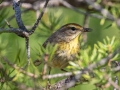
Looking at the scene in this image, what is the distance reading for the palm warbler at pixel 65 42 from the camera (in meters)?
3.88

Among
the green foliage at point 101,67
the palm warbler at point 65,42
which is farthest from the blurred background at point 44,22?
the green foliage at point 101,67

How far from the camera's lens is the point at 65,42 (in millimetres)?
4223

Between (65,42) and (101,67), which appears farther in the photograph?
(65,42)

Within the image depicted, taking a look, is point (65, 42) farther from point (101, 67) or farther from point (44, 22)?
point (101, 67)

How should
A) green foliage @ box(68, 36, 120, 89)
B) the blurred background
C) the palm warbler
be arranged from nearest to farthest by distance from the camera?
green foliage @ box(68, 36, 120, 89), the blurred background, the palm warbler

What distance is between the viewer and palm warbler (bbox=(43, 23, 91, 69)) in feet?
12.7

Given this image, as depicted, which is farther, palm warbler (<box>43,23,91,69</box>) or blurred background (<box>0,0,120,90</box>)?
palm warbler (<box>43,23,91,69</box>)

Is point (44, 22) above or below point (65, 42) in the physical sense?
above

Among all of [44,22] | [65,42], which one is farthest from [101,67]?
[44,22]

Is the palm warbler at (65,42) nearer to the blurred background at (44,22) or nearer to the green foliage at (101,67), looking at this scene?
the blurred background at (44,22)

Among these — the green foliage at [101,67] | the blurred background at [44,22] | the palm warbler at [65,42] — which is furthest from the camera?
the palm warbler at [65,42]

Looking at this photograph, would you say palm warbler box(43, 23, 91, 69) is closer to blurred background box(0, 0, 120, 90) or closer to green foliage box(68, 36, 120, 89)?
blurred background box(0, 0, 120, 90)

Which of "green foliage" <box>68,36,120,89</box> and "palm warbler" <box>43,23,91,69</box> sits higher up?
"green foliage" <box>68,36,120,89</box>

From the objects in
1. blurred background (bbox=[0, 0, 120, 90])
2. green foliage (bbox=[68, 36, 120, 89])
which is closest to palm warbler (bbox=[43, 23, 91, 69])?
blurred background (bbox=[0, 0, 120, 90])
